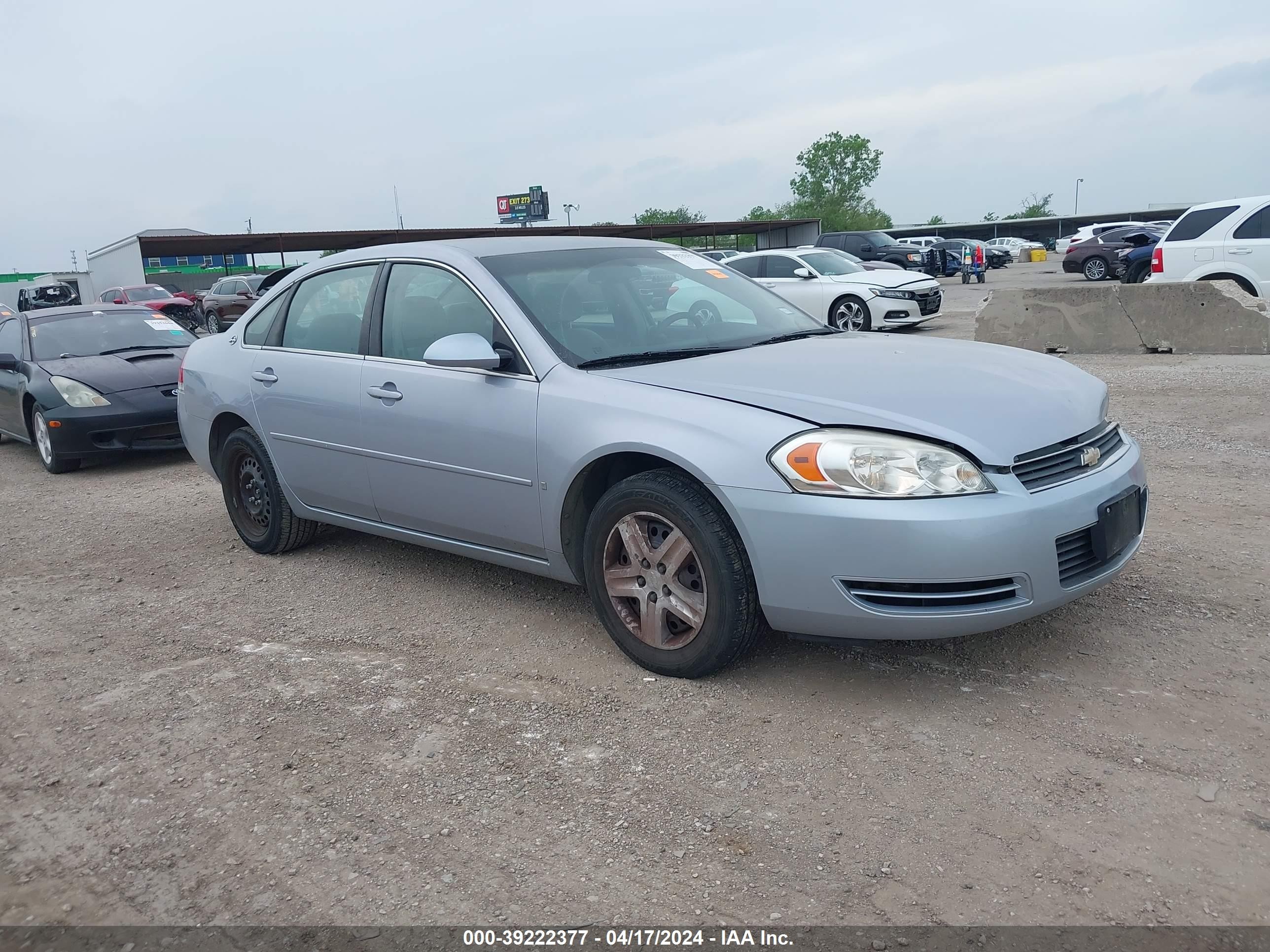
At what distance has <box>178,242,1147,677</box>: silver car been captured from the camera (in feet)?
10.2

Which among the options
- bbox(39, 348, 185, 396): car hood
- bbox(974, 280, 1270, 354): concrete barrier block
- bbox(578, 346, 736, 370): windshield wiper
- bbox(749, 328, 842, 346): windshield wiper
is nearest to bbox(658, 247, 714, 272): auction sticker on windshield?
bbox(749, 328, 842, 346): windshield wiper

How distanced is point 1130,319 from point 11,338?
11684 millimetres

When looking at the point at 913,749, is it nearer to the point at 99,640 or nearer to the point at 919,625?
the point at 919,625

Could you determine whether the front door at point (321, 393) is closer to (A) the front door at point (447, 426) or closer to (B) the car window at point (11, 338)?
(A) the front door at point (447, 426)

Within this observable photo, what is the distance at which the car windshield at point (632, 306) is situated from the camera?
4.03 metres

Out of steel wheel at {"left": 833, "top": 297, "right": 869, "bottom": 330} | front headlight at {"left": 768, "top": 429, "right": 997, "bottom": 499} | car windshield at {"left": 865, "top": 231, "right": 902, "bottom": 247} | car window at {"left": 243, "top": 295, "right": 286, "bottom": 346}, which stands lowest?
steel wheel at {"left": 833, "top": 297, "right": 869, "bottom": 330}

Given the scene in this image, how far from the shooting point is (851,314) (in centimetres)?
1548

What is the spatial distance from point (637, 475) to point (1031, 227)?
99.0 metres

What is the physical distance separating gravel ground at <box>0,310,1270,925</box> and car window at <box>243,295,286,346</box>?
4.60 feet

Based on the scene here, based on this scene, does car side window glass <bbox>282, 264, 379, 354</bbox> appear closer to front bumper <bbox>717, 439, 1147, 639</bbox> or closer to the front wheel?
front bumper <bbox>717, 439, 1147, 639</bbox>

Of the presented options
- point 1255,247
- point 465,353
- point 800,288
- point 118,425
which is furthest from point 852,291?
point 465,353

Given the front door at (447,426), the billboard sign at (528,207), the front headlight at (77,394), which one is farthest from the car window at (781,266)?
the billboard sign at (528,207)

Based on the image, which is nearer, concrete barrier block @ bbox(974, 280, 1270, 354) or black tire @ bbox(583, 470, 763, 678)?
black tire @ bbox(583, 470, 763, 678)

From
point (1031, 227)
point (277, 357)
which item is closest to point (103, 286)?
point (277, 357)
